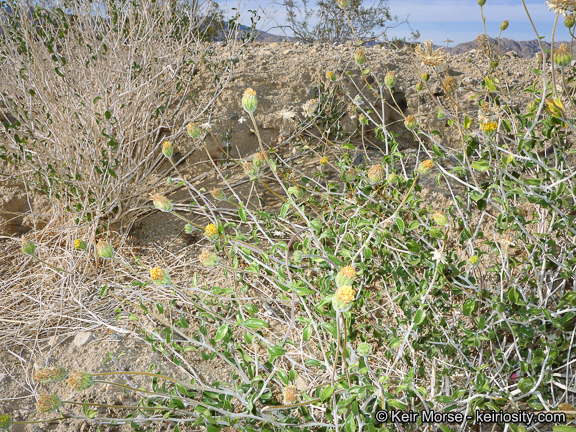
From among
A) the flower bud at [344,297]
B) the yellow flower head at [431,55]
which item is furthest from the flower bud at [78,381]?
the yellow flower head at [431,55]

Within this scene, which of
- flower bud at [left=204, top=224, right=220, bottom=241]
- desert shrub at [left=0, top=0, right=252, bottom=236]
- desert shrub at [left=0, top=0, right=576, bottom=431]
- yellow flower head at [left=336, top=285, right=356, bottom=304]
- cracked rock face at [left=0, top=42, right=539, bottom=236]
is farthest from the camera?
cracked rock face at [left=0, top=42, right=539, bottom=236]

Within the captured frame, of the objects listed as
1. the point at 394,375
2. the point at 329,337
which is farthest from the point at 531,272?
the point at 329,337

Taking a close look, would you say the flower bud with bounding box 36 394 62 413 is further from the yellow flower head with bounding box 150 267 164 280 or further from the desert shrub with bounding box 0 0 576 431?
the yellow flower head with bounding box 150 267 164 280

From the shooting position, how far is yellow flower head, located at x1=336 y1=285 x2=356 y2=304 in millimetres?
1077

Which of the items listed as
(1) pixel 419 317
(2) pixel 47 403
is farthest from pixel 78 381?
(1) pixel 419 317

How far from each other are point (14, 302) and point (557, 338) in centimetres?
248

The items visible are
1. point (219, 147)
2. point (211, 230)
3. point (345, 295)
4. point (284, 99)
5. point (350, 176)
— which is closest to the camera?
point (345, 295)

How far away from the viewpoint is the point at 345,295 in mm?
1081

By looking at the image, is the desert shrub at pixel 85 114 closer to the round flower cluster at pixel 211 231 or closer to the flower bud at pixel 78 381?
the round flower cluster at pixel 211 231

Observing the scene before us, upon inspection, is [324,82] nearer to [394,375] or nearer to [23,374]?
[394,375]

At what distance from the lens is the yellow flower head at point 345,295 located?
1.08 meters

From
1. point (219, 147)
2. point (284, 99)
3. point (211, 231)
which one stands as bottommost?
point (211, 231)

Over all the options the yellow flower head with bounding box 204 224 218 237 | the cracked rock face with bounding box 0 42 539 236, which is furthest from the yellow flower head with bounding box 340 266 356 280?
the cracked rock face with bounding box 0 42 539 236

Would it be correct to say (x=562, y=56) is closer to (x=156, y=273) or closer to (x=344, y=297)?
(x=344, y=297)
